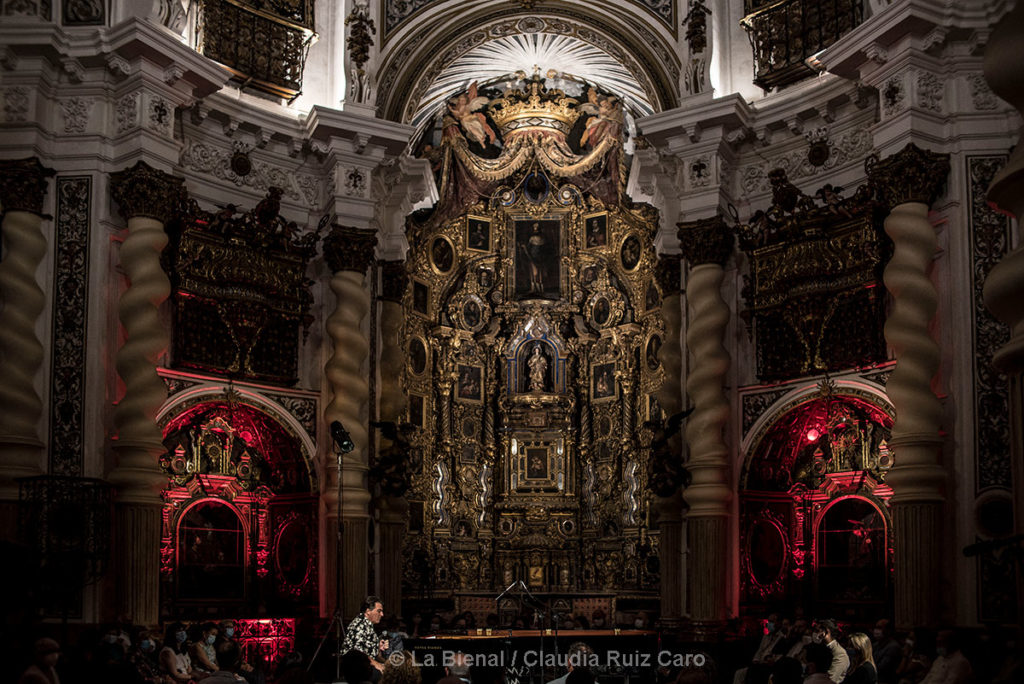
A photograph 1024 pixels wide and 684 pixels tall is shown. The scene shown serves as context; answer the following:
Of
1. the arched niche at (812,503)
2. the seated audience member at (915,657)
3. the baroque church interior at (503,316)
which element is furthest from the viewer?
the arched niche at (812,503)

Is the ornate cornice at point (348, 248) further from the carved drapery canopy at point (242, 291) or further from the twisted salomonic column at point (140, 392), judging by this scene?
the twisted salomonic column at point (140, 392)

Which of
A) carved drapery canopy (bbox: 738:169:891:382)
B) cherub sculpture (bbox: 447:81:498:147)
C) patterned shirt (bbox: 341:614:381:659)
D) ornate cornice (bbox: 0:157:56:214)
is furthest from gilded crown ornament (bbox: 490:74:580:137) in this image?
patterned shirt (bbox: 341:614:381:659)

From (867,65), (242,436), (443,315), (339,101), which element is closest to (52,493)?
(242,436)

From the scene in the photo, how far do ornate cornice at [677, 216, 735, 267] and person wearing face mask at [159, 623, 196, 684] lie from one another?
9.12 metres

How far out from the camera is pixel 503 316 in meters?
24.3

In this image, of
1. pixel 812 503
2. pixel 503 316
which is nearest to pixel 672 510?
pixel 812 503

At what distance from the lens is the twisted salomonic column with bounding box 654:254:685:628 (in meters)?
18.5

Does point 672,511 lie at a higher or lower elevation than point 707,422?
lower

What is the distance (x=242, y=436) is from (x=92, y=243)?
14.0 feet

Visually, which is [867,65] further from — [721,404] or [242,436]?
[242,436]

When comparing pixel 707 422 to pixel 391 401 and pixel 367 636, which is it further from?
pixel 367 636

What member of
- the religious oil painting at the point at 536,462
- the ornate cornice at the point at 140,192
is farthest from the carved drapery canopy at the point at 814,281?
the ornate cornice at the point at 140,192

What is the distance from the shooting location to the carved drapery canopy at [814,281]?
1661 centimetres

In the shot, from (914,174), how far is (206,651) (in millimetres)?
10698
